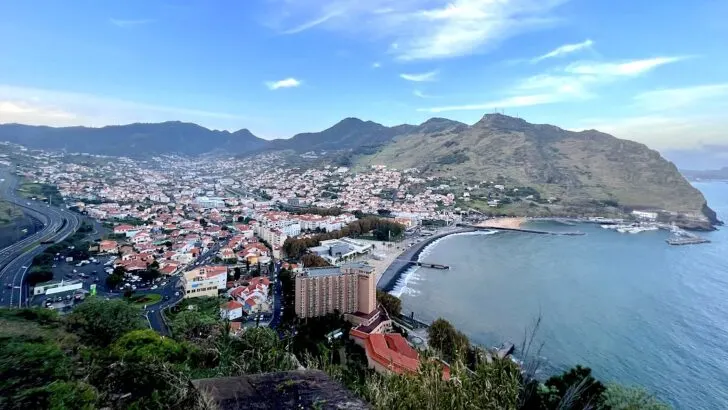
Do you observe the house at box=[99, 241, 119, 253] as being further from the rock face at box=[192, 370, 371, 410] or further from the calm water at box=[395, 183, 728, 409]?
the rock face at box=[192, 370, 371, 410]

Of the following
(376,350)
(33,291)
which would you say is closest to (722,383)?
(376,350)

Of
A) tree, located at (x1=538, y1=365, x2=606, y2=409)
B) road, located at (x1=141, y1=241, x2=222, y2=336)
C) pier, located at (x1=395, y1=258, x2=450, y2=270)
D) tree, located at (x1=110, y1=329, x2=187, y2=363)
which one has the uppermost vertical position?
tree, located at (x1=110, y1=329, x2=187, y2=363)

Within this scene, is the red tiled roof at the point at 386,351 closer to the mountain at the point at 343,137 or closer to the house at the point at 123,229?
the house at the point at 123,229

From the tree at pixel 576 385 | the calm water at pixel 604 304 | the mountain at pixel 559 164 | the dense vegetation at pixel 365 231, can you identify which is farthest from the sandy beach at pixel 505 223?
the tree at pixel 576 385

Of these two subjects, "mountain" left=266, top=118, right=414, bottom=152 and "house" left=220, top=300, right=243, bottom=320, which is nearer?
"house" left=220, top=300, right=243, bottom=320

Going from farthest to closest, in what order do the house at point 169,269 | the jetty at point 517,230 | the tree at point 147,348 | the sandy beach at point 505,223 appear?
the sandy beach at point 505,223
the jetty at point 517,230
the house at point 169,269
the tree at point 147,348

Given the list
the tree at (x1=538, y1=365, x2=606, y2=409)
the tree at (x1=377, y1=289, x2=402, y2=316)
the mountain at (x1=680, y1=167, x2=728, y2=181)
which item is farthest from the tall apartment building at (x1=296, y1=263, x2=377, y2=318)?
the mountain at (x1=680, y1=167, x2=728, y2=181)

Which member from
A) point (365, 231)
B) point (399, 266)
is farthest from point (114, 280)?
point (365, 231)

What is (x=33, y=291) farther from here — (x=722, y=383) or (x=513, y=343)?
(x=722, y=383)
